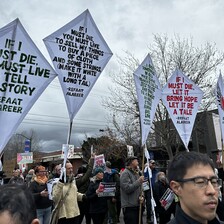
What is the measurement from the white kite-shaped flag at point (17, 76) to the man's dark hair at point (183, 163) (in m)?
2.34

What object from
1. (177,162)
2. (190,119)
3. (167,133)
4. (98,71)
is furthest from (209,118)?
(177,162)

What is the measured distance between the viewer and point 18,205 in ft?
4.58

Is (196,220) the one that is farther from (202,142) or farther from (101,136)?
(101,136)

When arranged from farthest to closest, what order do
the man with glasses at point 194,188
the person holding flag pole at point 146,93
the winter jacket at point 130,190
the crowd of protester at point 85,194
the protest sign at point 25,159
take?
1. the protest sign at point 25,159
2. the person holding flag pole at point 146,93
3. the winter jacket at point 130,190
4. the crowd of protester at point 85,194
5. the man with glasses at point 194,188

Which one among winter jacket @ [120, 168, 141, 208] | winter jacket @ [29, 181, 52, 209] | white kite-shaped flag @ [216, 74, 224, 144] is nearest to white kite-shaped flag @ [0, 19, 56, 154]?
winter jacket @ [29, 181, 52, 209]

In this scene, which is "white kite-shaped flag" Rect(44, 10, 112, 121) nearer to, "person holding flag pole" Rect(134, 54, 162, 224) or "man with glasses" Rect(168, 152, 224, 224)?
"person holding flag pole" Rect(134, 54, 162, 224)

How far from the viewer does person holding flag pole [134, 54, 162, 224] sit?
20.4 ft

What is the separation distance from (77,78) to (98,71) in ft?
1.32

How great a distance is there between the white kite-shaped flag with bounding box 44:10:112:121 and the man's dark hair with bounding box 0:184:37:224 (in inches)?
126

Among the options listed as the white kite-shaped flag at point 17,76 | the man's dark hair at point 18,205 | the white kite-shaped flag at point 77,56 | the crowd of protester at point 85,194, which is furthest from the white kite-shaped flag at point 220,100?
the man's dark hair at point 18,205

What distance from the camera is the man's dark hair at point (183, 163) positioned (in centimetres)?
201

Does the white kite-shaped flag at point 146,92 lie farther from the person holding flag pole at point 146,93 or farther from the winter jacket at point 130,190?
the winter jacket at point 130,190

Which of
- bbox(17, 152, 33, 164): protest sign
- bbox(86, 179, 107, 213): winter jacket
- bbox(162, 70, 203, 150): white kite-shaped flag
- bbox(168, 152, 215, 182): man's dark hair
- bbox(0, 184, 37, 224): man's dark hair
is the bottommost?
bbox(86, 179, 107, 213): winter jacket

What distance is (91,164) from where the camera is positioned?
6.69 meters
